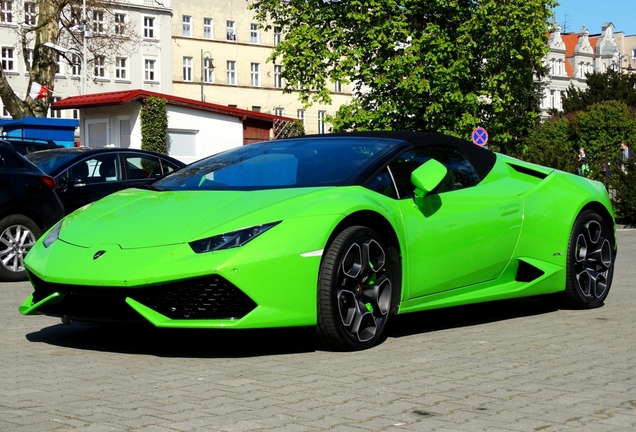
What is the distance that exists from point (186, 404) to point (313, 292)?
1482 millimetres

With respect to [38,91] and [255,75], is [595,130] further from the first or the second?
[38,91]

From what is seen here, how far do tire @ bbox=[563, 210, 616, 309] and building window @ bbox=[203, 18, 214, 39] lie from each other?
8368 cm

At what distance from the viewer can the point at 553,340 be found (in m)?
6.73

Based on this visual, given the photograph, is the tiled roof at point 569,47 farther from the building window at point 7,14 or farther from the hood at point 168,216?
the hood at point 168,216

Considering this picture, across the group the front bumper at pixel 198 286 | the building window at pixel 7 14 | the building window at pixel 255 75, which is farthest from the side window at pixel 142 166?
the building window at pixel 255 75

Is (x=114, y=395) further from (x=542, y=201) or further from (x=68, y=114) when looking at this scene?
(x=68, y=114)

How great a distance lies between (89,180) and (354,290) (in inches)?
380

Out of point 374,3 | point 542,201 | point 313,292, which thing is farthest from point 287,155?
point 374,3

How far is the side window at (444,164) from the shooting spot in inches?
272

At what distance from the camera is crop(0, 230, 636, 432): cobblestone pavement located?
4.43 m

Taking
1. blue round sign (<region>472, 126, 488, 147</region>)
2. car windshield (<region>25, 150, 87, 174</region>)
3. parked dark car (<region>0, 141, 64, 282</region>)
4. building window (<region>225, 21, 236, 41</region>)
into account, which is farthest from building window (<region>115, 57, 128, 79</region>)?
parked dark car (<region>0, 141, 64, 282</region>)

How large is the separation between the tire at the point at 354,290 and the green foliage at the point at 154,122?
3064 centimetres

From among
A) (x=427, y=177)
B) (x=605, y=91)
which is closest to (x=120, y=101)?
(x=427, y=177)

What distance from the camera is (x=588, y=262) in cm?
829
